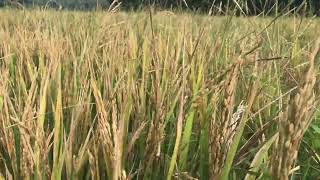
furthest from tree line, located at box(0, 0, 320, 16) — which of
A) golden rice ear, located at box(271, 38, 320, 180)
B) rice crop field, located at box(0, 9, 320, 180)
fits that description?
golden rice ear, located at box(271, 38, 320, 180)

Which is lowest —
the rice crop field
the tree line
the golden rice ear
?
the rice crop field

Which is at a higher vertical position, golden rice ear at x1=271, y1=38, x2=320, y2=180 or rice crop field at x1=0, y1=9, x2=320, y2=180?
golden rice ear at x1=271, y1=38, x2=320, y2=180

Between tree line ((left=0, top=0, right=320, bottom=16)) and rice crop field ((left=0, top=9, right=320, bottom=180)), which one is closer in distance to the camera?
rice crop field ((left=0, top=9, right=320, bottom=180))

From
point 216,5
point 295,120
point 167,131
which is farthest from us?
point 216,5

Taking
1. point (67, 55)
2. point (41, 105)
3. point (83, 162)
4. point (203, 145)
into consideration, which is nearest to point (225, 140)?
point (203, 145)

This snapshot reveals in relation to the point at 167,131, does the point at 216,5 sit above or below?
above

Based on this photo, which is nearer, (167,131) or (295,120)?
(295,120)

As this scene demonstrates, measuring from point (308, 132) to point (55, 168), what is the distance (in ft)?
2.06

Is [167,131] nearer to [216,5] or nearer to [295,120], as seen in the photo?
[295,120]

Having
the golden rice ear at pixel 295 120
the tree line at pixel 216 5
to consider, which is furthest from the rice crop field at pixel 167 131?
the tree line at pixel 216 5

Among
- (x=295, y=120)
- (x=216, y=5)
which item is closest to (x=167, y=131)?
(x=295, y=120)

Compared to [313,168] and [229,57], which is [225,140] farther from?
[229,57]

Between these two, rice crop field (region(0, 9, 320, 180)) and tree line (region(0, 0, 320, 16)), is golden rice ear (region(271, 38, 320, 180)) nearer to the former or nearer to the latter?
rice crop field (region(0, 9, 320, 180))

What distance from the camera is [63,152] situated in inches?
27.0
